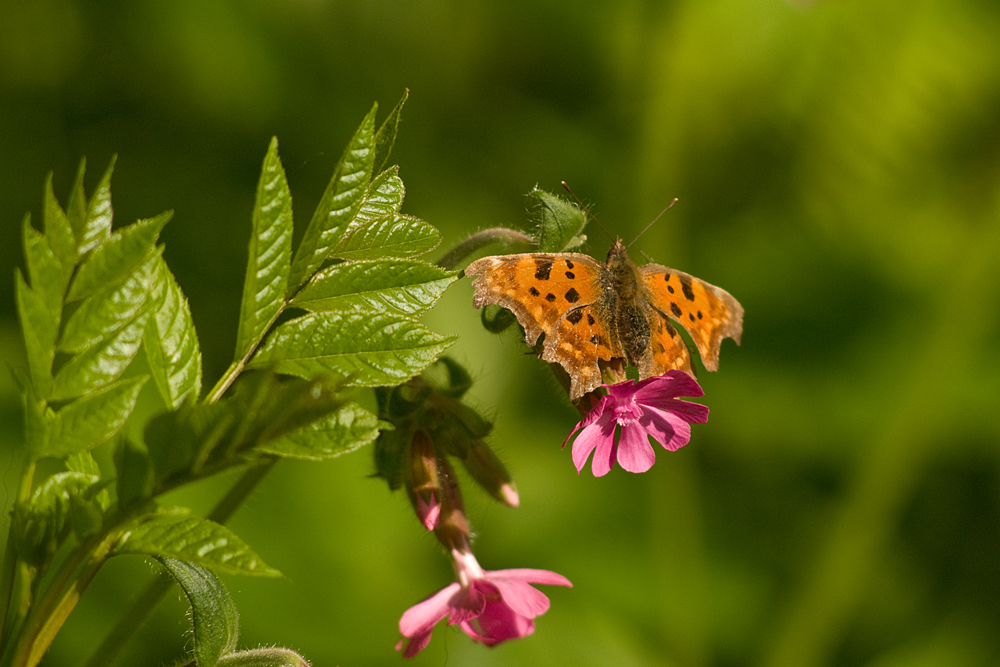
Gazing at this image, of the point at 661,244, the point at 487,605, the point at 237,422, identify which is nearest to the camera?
the point at 237,422

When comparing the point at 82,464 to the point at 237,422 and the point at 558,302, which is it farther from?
the point at 558,302

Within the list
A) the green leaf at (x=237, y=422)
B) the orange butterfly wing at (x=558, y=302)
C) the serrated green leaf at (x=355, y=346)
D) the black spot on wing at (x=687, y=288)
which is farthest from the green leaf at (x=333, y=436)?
the black spot on wing at (x=687, y=288)

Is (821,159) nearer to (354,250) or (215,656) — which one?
(354,250)

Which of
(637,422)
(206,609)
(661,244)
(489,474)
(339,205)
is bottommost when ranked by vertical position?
(661,244)

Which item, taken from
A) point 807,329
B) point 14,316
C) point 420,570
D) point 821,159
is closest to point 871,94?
point 821,159

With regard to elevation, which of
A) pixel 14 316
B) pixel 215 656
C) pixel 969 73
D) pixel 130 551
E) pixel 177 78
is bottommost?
pixel 14 316

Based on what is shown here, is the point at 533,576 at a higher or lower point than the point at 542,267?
lower

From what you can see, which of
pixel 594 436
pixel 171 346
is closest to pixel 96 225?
pixel 171 346
